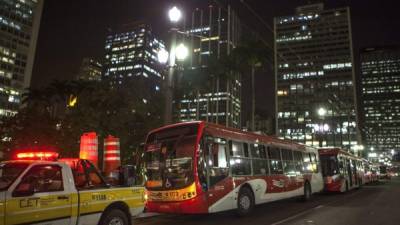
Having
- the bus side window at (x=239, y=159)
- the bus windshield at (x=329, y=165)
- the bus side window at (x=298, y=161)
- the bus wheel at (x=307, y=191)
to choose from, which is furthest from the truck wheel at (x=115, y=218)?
the bus windshield at (x=329, y=165)

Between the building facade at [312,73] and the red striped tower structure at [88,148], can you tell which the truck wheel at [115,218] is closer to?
the red striped tower structure at [88,148]

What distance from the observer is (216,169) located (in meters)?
11.0

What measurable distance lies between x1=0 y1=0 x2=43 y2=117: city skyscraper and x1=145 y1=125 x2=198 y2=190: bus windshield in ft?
350

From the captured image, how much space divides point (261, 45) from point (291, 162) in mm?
22729

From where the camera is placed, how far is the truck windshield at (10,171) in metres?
6.20

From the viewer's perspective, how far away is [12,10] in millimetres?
110188

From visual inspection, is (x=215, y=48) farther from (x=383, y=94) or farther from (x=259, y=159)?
Result: (x=383, y=94)

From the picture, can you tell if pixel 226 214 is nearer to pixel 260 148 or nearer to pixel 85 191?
pixel 260 148

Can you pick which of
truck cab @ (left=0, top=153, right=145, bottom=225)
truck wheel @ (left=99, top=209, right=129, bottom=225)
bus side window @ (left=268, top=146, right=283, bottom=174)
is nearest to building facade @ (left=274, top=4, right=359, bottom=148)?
bus side window @ (left=268, top=146, right=283, bottom=174)

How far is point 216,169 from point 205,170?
57 centimetres

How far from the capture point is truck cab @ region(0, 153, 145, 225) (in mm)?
5930

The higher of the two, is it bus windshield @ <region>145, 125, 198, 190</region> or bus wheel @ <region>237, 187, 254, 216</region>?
bus windshield @ <region>145, 125, 198, 190</region>

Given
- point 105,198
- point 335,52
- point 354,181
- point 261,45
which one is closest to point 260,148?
point 105,198

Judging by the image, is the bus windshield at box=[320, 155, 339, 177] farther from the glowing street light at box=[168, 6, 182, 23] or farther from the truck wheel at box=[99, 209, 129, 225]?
the truck wheel at box=[99, 209, 129, 225]
